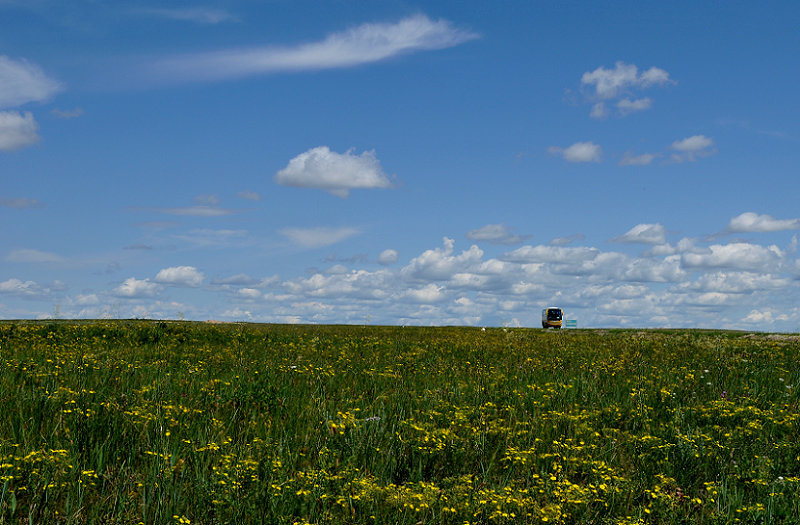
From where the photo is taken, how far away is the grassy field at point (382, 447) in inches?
184

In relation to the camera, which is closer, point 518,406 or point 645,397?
point 518,406

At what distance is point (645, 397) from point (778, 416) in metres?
1.85

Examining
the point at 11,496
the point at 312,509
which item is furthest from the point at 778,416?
the point at 11,496

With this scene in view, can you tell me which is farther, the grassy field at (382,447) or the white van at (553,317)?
the white van at (553,317)

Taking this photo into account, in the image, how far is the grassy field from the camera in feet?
15.3

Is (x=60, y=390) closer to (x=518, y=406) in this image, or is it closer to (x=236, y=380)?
(x=236, y=380)

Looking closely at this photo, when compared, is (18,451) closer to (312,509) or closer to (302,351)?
(312,509)

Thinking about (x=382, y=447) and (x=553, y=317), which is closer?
(x=382, y=447)

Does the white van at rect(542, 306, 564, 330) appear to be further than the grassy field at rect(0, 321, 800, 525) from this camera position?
Yes

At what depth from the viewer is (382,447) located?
6121 millimetres

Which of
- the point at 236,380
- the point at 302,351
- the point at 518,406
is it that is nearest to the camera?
the point at 518,406

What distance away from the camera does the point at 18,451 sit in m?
5.56

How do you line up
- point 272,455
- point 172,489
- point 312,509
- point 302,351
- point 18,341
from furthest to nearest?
1. point 18,341
2. point 302,351
3. point 272,455
4. point 172,489
5. point 312,509

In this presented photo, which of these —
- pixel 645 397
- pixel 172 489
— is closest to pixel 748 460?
pixel 645 397
